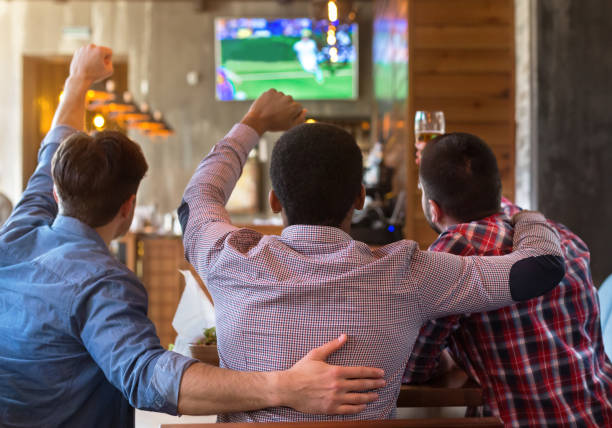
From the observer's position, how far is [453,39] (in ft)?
13.3

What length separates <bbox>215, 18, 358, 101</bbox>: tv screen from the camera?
852cm

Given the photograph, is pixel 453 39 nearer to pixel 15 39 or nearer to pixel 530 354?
pixel 530 354

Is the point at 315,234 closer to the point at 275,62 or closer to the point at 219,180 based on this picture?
the point at 219,180

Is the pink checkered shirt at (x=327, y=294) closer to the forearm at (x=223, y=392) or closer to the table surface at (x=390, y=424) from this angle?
the forearm at (x=223, y=392)

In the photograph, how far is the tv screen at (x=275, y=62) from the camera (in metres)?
8.52

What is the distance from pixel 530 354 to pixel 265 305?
2.22ft

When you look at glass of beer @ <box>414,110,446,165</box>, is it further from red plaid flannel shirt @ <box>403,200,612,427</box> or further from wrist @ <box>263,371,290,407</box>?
wrist @ <box>263,371,290,407</box>

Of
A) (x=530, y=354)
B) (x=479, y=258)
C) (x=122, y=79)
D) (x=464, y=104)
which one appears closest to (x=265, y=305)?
(x=479, y=258)

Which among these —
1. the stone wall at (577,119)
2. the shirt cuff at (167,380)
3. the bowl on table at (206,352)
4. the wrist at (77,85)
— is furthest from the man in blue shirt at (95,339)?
the stone wall at (577,119)

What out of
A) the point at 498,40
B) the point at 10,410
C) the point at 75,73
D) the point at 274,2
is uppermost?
the point at 274,2

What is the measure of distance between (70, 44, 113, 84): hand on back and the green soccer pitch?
7019 millimetres

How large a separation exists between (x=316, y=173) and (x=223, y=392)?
1.33ft

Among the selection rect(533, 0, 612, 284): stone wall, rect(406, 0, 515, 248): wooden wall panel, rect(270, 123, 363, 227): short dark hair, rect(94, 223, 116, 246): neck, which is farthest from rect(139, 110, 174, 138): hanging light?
rect(270, 123, 363, 227): short dark hair

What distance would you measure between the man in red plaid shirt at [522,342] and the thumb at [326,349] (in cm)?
39
